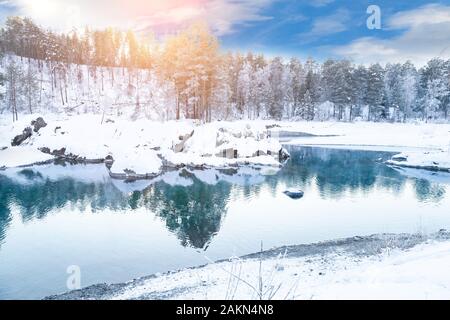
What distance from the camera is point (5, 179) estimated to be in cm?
3216

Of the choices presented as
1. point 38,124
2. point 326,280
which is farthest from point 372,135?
point 326,280

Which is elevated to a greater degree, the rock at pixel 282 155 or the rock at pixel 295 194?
the rock at pixel 282 155

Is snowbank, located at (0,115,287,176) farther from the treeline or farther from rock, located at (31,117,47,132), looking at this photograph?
the treeline

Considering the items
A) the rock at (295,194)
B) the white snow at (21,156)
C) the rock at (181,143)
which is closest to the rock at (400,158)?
the rock at (295,194)

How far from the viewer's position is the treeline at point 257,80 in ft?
229

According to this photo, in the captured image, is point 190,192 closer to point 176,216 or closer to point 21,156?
point 176,216

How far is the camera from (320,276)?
10.3 meters

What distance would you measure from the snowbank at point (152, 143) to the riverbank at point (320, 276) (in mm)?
24641

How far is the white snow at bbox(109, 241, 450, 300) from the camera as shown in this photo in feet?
19.1

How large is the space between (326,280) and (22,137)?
43.7 m

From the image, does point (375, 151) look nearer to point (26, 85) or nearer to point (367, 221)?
point (367, 221)

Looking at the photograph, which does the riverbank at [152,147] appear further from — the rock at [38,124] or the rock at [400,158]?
the rock at [38,124]

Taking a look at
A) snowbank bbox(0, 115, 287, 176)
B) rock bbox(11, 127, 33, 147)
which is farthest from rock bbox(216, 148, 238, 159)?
rock bbox(11, 127, 33, 147)

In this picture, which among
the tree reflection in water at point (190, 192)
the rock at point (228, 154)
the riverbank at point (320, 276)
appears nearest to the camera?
the riverbank at point (320, 276)
